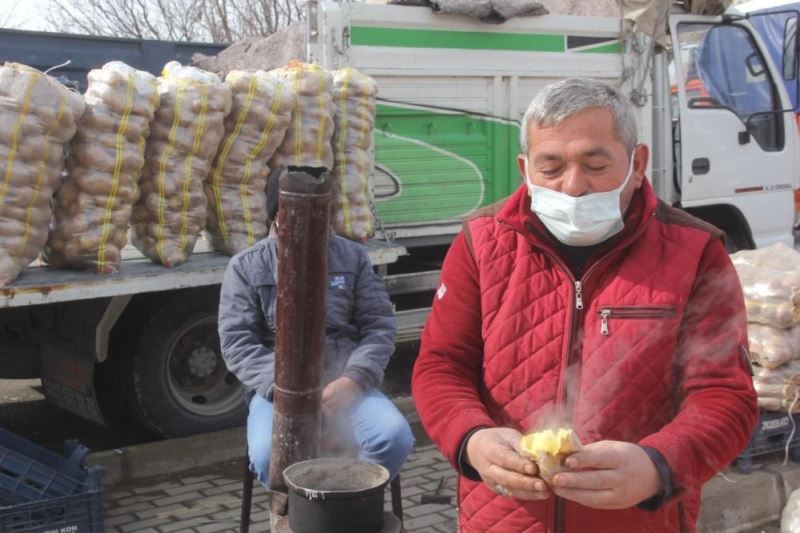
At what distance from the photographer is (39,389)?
722 centimetres

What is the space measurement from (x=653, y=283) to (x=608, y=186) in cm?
22

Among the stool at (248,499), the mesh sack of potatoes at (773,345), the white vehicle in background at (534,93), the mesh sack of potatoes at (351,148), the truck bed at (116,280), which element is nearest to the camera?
the stool at (248,499)

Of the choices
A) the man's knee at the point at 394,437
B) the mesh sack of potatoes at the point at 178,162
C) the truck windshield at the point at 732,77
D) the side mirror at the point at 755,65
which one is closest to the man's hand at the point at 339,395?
the man's knee at the point at 394,437

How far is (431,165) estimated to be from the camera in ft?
22.1

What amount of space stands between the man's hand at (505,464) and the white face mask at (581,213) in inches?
16.9

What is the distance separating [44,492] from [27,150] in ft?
4.90

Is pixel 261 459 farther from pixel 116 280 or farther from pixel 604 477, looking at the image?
pixel 604 477

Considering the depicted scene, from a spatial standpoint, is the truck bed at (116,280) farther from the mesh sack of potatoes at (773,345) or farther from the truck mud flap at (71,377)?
the mesh sack of potatoes at (773,345)

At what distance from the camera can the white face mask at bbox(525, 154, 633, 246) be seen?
1989mm

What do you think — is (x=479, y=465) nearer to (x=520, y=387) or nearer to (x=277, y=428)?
(x=520, y=387)

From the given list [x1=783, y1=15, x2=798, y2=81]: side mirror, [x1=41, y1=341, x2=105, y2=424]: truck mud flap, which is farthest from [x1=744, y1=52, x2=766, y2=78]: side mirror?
[x1=41, y1=341, x2=105, y2=424]: truck mud flap

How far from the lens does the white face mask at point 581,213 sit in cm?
199

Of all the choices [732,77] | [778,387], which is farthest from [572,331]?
[732,77]

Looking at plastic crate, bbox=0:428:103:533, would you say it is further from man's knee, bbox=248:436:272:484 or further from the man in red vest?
the man in red vest
